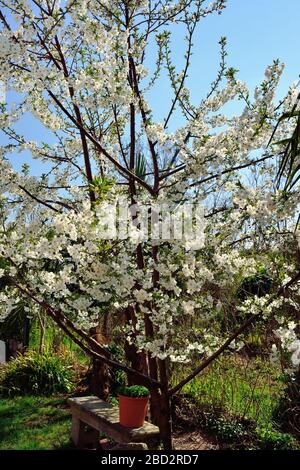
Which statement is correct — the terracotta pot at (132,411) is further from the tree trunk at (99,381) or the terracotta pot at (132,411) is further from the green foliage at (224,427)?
the tree trunk at (99,381)

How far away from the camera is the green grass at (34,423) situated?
458cm

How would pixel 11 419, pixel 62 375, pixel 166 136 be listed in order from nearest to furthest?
pixel 166 136 < pixel 11 419 < pixel 62 375

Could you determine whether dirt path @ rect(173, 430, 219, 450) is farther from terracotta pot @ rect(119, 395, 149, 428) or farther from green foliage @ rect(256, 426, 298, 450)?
terracotta pot @ rect(119, 395, 149, 428)

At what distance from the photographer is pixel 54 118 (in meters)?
4.89

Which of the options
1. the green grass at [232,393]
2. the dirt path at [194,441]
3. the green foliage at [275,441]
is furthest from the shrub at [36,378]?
the green foliage at [275,441]

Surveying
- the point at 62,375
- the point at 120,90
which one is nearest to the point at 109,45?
the point at 120,90

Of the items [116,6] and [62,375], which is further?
[62,375]

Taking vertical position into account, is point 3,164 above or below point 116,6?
below

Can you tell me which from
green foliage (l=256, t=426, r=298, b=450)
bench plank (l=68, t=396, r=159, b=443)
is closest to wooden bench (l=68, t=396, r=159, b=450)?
bench plank (l=68, t=396, r=159, b=443)

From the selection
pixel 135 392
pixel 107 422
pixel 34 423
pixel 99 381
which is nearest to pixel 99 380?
pixel 99 381

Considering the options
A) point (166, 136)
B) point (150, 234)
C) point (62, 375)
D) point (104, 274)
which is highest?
point (166, 136)

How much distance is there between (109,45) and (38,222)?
5.47 ft

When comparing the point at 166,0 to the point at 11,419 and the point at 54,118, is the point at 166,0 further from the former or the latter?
the point at 11,419

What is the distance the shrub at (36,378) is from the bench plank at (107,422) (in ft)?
5.87
